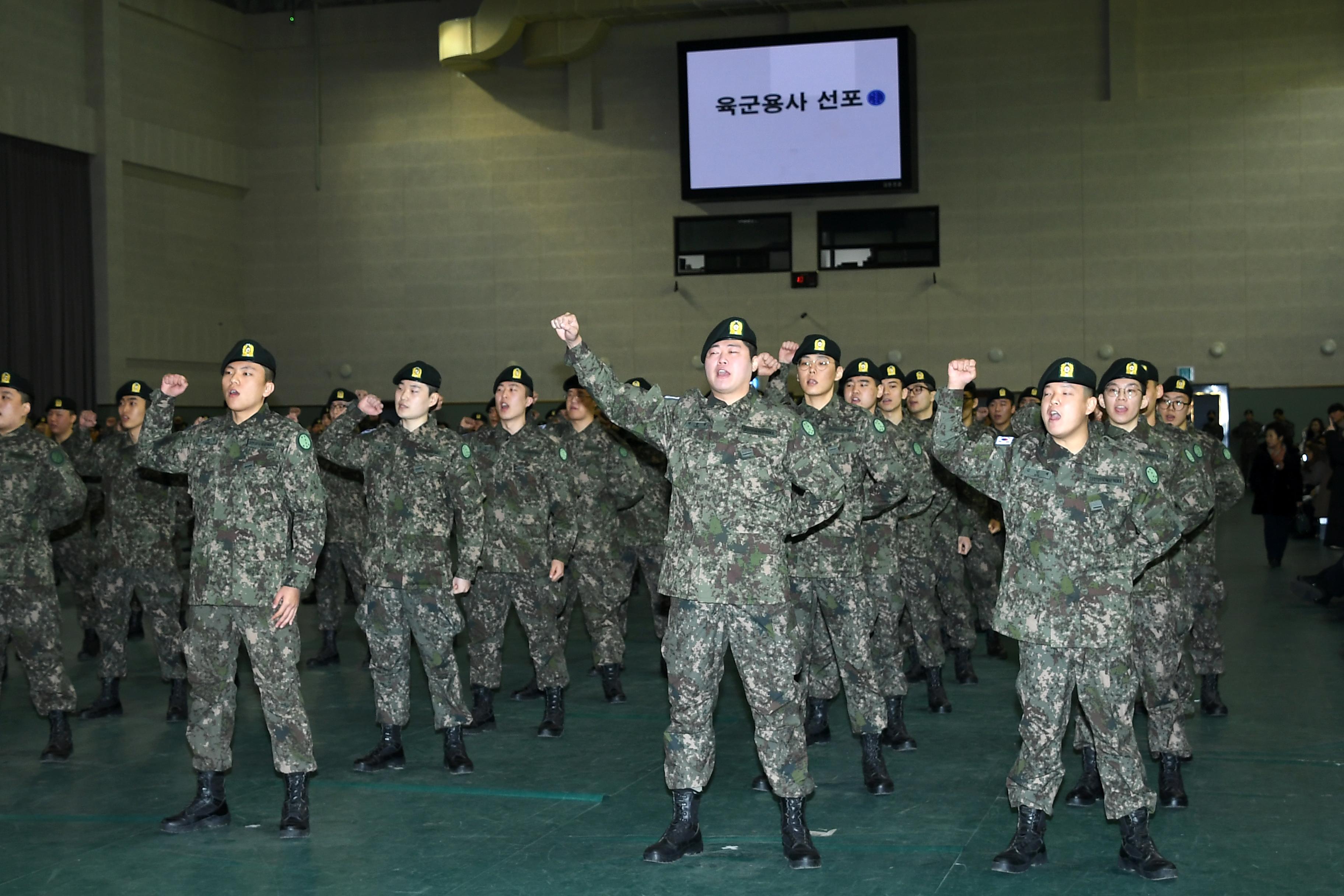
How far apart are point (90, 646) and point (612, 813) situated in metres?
5.96

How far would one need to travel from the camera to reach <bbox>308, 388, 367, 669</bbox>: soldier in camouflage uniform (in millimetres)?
10023

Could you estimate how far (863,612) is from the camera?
6.12 m

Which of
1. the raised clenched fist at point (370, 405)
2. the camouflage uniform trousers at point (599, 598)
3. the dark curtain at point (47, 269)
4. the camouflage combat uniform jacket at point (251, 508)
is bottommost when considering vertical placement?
the camouflage uniform trousers at point (599, 598)

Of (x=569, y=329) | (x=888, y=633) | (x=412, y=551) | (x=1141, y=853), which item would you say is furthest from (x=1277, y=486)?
(x=569, y=329)

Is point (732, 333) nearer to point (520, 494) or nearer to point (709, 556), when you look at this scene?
point (709, 556)

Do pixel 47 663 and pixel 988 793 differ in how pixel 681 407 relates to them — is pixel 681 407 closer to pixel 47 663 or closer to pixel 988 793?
pixel 988 793

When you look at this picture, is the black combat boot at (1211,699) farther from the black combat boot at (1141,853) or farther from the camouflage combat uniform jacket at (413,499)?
the camouflage combat uniform jacket at (413,499)

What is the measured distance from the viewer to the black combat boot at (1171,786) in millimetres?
5641

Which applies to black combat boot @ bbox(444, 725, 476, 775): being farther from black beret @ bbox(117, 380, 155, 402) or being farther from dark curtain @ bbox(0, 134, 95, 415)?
dark curtain @ bbox(0, 134, 95, 415)

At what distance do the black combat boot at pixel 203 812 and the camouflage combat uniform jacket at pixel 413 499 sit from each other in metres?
1.26

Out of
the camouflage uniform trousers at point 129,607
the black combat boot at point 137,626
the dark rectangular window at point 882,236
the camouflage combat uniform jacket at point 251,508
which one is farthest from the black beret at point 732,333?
the dark rectangular window at point 882,236

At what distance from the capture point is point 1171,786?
223 inches

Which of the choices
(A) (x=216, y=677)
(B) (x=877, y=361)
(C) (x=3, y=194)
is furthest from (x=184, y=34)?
(A) (x=216, y=677)

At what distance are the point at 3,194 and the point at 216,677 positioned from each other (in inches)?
694
